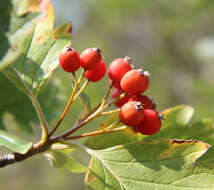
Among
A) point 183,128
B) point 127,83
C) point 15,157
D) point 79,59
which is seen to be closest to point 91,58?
point 79,59

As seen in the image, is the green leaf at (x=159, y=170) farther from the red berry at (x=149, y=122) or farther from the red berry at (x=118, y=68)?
the red berry at (x=118, y=68)

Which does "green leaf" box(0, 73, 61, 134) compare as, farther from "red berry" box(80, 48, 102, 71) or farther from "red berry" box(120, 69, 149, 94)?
"red berry" box(120, 69, 149, 94)

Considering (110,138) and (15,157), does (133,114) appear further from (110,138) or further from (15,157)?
(15,157)

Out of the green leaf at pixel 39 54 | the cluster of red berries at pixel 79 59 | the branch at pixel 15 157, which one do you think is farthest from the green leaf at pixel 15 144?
the cluster of red berries at pixel 79 59

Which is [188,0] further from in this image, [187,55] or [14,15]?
[14,15]

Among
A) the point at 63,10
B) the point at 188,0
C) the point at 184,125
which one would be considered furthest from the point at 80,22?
the point at 184,125
